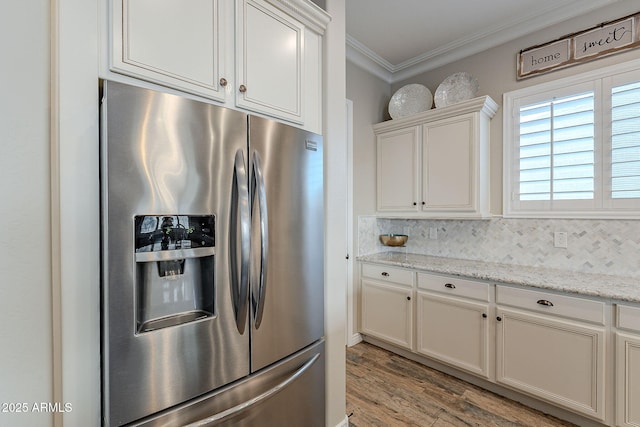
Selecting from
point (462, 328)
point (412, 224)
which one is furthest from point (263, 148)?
point (412, 224)

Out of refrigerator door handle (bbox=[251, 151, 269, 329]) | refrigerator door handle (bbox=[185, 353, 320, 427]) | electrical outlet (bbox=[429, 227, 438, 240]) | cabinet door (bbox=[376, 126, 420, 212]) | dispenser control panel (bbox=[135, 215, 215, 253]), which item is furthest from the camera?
electrical outlet (bbox=[429, 227, 438, 240])

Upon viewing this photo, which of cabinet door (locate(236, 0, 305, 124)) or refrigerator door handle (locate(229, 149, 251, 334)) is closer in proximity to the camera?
refrigerator door handle (locate(229, 149, 251, 334))

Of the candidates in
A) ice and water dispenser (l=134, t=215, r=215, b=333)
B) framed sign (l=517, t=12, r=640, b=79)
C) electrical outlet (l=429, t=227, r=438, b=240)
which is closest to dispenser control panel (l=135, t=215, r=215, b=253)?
ice and water dispenser (l=134, t=215, r=215, b=333)

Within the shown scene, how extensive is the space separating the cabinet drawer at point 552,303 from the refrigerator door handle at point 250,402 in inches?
61.0

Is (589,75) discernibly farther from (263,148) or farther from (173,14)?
Result: (173,14)

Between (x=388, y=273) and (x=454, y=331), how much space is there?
73 centimetres

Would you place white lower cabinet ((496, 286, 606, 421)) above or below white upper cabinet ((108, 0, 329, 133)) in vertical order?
below

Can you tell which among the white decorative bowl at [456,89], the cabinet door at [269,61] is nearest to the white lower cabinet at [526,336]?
the white decorative bowl at [456,89]

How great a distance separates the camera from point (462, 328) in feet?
7.52

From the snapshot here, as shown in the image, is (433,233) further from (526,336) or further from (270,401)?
(270,401)

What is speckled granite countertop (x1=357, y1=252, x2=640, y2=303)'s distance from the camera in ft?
5.65

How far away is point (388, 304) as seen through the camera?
276cm

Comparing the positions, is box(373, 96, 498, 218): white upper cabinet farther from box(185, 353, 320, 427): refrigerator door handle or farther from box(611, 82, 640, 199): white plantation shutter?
box(185, 353, 320, 427): refrigerator door handle

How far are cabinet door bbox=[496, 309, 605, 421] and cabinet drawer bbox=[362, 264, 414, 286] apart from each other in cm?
75
